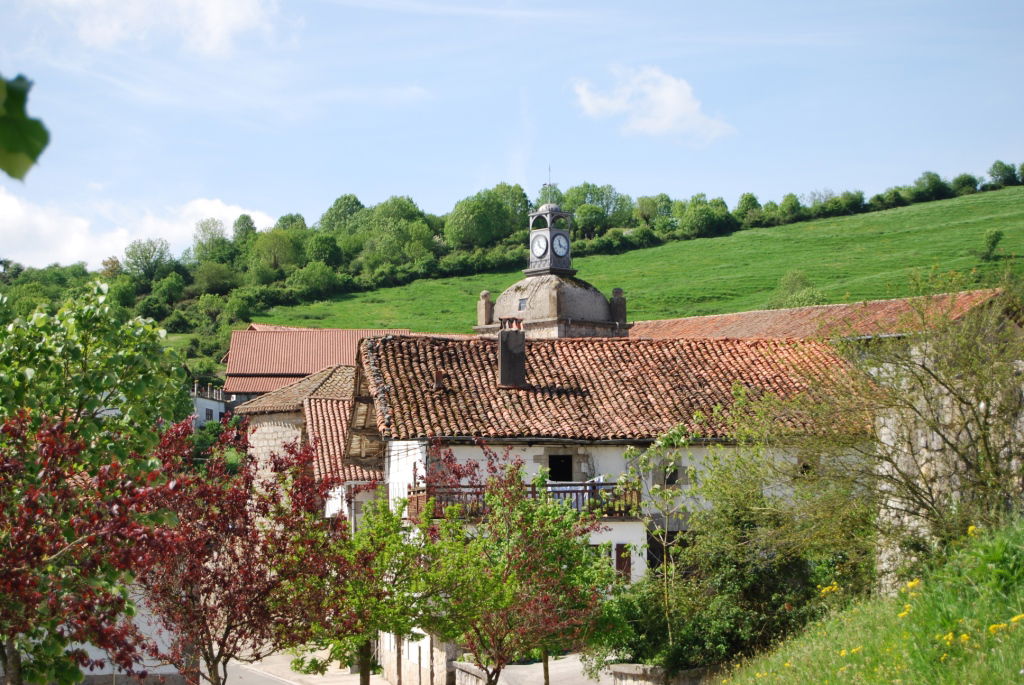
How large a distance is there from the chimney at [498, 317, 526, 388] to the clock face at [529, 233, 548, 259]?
81.3 ft

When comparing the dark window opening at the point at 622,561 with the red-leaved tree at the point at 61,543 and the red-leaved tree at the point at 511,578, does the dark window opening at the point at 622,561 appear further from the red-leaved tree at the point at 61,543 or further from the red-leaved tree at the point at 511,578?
the red-leaved tree at the point at 61,543

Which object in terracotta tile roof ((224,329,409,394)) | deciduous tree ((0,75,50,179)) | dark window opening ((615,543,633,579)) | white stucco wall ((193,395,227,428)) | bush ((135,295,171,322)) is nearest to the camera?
deciduous tree ((0,75,50,179))

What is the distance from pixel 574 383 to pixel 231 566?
1573cm

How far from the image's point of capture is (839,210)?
104 m

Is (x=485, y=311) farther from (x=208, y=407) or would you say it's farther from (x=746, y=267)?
(x=746, y=267)

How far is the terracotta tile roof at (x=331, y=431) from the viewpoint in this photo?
3222 cm

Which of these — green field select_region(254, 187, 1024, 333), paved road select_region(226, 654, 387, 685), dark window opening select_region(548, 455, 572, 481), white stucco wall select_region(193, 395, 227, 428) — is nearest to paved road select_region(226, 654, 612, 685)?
paved road select_region(226, 654, 387, 685)

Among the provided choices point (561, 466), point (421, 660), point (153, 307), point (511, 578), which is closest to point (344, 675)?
point (421, 660)

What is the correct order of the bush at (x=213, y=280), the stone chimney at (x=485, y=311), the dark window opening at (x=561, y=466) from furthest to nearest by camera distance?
the bush at (x=213, y=280)
the stone chimney at (x=485, y=311)
the dark window opening at (x=561, y=466)

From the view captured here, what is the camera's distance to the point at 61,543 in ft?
26.9

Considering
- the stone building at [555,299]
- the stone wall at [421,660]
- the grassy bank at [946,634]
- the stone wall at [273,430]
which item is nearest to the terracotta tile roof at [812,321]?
the grassy bank at [946,634]

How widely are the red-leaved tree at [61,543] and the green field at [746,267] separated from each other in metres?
66.4

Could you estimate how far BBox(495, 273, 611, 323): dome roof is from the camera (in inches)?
1950

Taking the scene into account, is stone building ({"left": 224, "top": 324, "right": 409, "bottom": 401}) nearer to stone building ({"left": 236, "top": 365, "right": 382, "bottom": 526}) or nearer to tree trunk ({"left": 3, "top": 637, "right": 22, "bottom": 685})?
stone building ({"left": 236, "top": 365, "right": 382, "bottom": 526})
